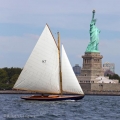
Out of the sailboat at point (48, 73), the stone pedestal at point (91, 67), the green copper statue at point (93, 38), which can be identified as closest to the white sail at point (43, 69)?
the sailboat at point (48, 73)

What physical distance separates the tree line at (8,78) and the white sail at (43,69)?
85932 mm

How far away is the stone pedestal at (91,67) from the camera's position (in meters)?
158

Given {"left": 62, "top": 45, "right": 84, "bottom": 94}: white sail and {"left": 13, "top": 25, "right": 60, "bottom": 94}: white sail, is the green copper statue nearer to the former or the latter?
{"left": 62, "top": 45, "right": 84, "bottom": 94}: white sail

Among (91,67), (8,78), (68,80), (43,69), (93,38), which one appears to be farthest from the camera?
(93,38)

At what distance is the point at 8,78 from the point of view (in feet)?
535

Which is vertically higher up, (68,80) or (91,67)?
(91,67)

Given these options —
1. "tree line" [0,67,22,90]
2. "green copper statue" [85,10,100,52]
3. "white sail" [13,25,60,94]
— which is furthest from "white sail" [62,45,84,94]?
"green copper statue" [85,10,100,52]

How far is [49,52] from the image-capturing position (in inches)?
2766

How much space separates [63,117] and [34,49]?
19.4 meters

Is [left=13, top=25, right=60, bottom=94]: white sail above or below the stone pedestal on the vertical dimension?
below

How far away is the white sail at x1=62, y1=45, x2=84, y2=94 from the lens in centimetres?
7019

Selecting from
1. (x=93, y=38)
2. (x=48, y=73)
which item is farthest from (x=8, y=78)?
(x=48, y=73)

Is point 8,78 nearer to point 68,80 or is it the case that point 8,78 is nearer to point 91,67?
point 91,67

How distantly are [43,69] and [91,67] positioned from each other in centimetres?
8908
